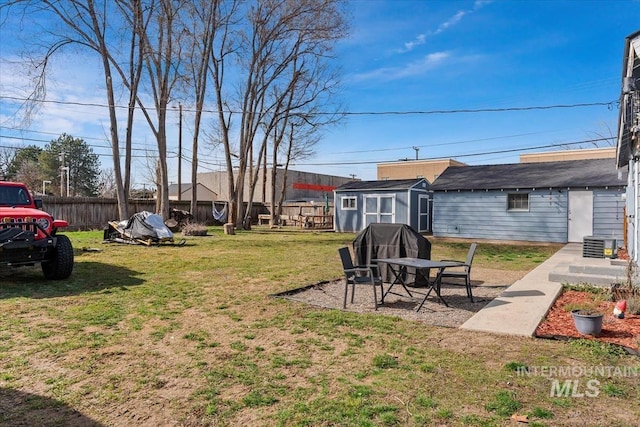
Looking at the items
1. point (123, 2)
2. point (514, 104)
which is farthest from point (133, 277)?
point (514, 104)

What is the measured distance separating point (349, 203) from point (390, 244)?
46.5 ft

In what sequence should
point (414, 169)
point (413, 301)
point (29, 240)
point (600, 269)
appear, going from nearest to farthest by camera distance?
point (413, 301) → point (29, 240) → point (600, 269) → point (414, 169)

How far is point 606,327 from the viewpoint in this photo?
14.0 feet

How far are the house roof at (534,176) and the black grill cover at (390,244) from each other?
9628 mm

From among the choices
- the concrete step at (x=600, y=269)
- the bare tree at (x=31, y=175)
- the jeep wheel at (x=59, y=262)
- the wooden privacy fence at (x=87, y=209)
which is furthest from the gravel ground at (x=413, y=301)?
the bare tree at (x=31, y=175)

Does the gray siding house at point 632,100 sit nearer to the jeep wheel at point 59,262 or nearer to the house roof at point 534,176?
the house roof at point 534,176

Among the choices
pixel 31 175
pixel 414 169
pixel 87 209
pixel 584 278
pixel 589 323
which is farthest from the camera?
pixel 31 175

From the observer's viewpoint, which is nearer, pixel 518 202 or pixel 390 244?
pixel 390 244

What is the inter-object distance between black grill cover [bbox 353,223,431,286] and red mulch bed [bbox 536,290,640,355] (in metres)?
1.98

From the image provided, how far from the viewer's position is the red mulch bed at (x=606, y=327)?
12.6 feet

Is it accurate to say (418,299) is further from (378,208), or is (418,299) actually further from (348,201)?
(348,201)

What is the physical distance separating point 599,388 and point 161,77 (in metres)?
19.2

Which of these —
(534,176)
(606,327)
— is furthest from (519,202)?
(606,327)

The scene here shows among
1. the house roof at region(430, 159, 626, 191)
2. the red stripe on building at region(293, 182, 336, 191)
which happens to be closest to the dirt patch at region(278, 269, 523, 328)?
the house roof at region(430, 159, 626, 191)
